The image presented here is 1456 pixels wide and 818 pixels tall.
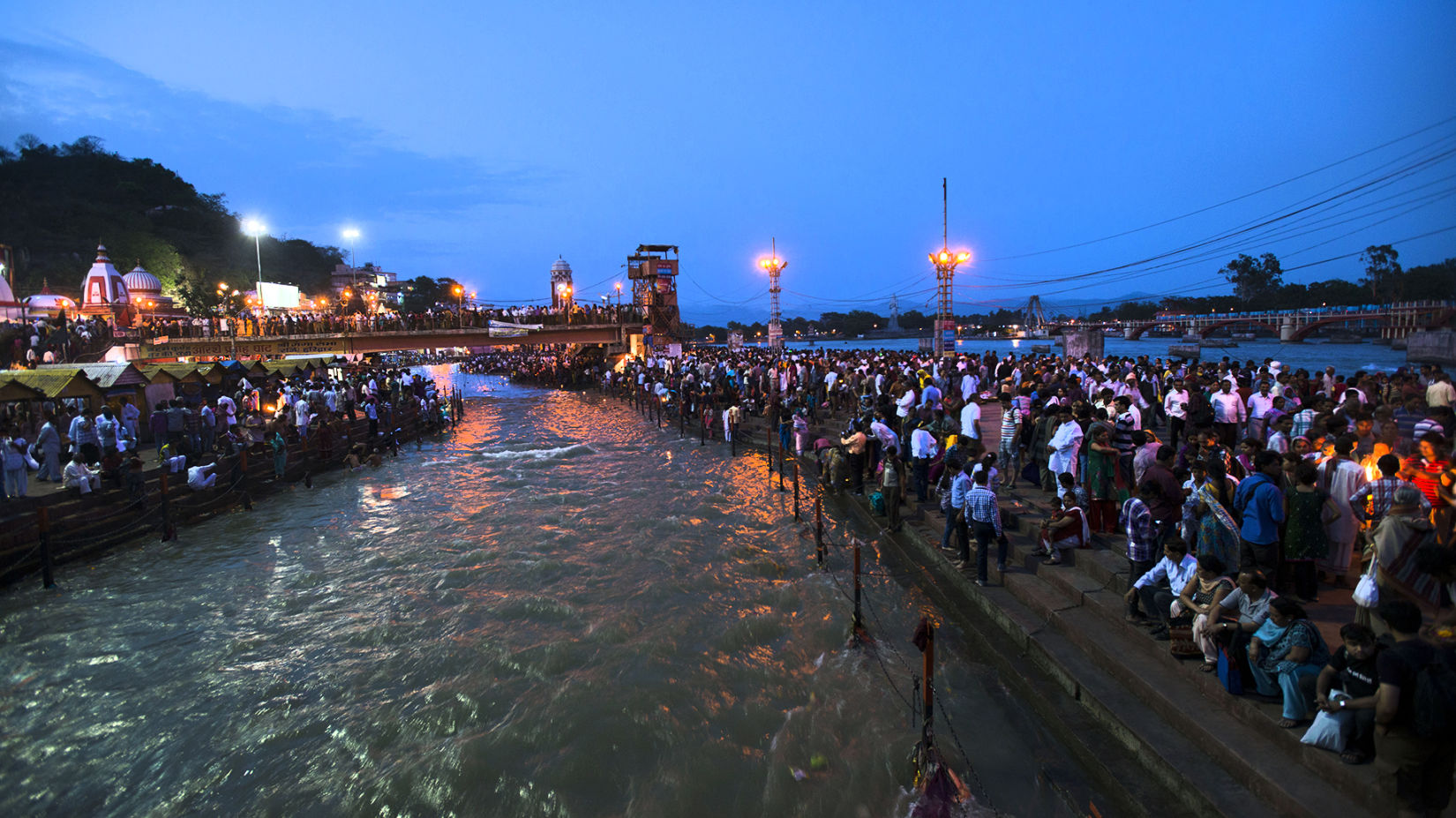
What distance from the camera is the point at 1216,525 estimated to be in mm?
5910

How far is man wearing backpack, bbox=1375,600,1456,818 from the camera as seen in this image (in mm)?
3514

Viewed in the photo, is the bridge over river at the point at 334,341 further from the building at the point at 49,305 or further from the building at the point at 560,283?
the building at the point at 560,283

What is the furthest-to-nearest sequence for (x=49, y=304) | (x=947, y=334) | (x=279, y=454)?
(x=49, y=304) < (x=947, y=334) < (x=279, y=454)

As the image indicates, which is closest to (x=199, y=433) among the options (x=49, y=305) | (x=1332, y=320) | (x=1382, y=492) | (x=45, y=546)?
(x=45, y=546)

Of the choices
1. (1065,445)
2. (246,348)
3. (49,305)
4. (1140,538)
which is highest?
(49,305)

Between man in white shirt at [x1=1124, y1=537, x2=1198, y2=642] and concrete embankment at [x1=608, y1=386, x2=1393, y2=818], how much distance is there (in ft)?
0.82

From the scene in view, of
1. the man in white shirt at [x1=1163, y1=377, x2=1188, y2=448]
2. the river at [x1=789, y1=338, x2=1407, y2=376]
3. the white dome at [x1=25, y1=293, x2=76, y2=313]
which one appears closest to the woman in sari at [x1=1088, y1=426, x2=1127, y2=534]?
the man in white shirt at [x1=1163, y1=377, x2=1188, y2=448]

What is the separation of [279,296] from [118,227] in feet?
49.6

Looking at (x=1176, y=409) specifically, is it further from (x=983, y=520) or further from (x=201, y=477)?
(x=201, y=477)

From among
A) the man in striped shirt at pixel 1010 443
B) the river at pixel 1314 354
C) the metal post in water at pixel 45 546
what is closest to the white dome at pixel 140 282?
the metal post in water at pixel 45 546

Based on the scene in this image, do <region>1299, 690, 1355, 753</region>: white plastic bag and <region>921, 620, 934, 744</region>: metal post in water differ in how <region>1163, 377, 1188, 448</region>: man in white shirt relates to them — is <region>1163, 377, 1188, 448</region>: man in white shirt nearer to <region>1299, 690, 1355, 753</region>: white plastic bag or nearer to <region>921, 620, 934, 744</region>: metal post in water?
<region>1299, 690, 1355, 753</region>: white plastic bag

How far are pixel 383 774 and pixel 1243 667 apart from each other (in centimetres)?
766

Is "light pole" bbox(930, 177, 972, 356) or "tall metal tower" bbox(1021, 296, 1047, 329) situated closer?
"light pole" bbox(930, 177, 972, 356)

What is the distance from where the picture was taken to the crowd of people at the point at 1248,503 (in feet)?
13.5
